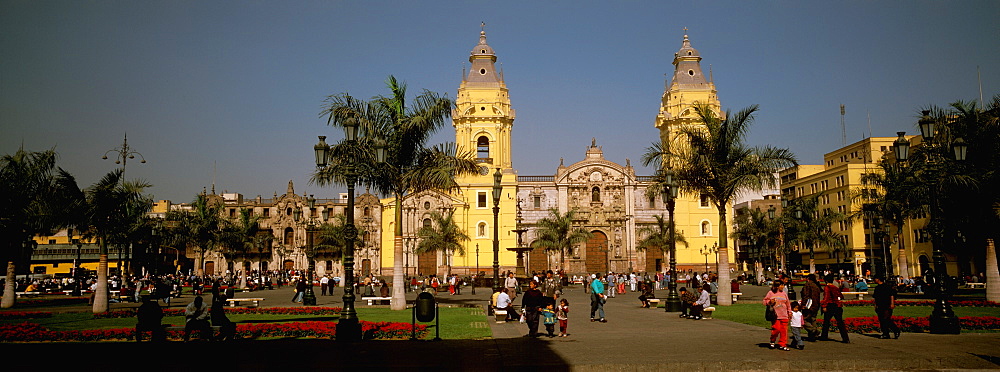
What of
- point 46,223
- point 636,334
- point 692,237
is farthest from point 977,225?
point 692,237

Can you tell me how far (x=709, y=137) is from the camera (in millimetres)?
27281

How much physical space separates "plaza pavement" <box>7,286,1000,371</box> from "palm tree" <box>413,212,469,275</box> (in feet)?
160

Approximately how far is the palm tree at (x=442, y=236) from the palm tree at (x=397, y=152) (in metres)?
38.9

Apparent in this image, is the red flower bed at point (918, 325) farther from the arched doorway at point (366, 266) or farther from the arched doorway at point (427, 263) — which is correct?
the arched doorway at point (366, 266)

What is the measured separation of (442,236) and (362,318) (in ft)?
142

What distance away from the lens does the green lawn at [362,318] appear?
17.7 meters

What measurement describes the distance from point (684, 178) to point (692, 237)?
43613mm

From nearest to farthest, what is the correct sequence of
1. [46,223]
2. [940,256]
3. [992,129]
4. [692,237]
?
[940,256] < [992,129] < [46,223] < [692,237]

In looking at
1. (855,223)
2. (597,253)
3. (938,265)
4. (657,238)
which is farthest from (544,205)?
(938,265)

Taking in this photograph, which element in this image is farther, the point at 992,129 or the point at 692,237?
the point at 692,237

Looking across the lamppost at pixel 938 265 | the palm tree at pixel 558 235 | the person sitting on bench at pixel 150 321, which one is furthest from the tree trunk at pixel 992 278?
the palm tree at pixel 558 235

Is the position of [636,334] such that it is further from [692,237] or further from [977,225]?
[692,237]

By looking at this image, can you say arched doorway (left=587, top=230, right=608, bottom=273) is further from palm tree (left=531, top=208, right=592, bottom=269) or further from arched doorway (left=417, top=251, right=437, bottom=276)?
arched doorway (left=417, top=251, right=437, bottom=276)

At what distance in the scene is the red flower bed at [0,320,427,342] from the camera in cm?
1580
